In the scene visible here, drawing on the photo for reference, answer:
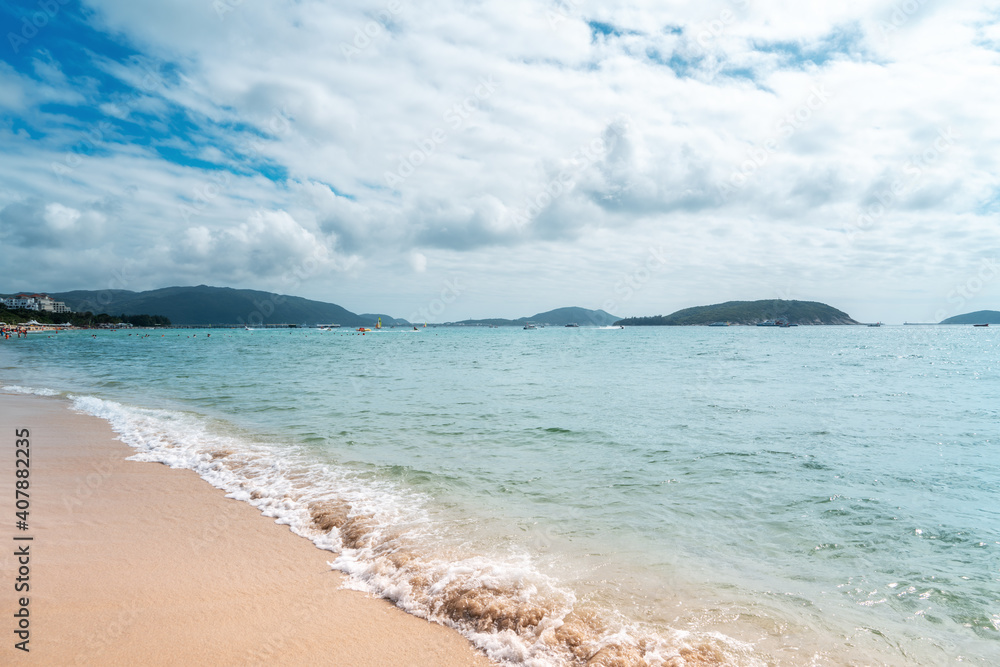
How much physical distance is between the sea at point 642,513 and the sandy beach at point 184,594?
44 cm

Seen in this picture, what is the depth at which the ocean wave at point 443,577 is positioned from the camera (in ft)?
16.3

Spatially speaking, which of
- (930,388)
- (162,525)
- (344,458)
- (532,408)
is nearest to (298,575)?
(162,525)

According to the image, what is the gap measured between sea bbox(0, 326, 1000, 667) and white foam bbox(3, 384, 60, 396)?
476 cm

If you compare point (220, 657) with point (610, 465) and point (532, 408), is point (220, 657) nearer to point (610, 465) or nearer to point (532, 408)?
point (610, 465)

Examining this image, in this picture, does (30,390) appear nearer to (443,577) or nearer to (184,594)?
(184,594)

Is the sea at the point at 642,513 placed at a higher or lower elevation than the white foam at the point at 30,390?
higher

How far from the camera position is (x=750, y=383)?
2908 centimetres

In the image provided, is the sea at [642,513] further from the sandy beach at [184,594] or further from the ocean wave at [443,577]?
the sandy beach at [184,594]

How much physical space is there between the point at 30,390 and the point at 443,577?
96.4 ft

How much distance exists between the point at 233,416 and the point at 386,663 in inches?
643

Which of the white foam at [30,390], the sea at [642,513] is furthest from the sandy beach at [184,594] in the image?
the white foam at [30,390]

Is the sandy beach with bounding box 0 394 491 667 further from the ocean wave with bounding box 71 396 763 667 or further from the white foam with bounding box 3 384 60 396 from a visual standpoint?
the white foam with bounding box 3 384 60 396

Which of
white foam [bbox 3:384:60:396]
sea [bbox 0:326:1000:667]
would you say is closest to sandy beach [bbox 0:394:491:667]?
sea [bbox 0:326:1000:667]

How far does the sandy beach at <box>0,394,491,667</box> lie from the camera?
15.5 ft
